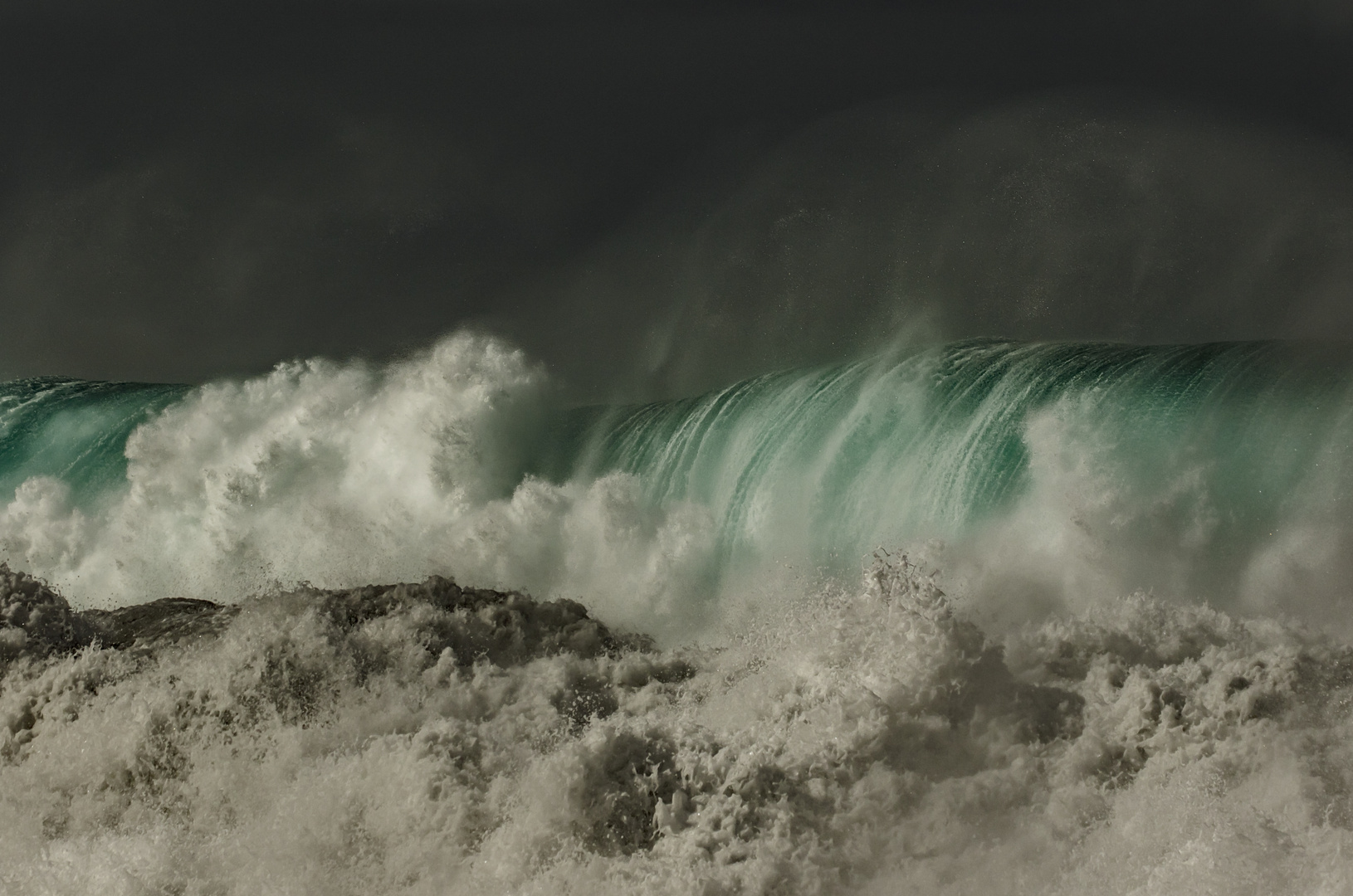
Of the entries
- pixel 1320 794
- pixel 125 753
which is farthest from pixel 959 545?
pixel 125 753

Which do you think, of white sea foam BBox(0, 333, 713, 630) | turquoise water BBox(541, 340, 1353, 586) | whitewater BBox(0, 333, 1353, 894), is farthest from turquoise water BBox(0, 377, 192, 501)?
whitewater BBox(0, 333, 1353, 894)

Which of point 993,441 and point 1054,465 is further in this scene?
point 993,441

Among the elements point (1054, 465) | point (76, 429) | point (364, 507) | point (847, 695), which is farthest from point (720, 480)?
point (76, 429)

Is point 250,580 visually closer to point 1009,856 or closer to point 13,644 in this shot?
point 13,644

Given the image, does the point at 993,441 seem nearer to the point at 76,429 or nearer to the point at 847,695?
the point at 847,695

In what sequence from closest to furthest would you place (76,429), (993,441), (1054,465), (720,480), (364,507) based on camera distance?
(1054,465) → (993,441) → (720,480) → (364,507) → (76,429)

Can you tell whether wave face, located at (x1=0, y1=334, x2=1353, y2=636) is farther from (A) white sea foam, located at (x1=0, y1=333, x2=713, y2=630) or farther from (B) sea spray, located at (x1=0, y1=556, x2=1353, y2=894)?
(B) sea spray, located at (x1=0, y1=556, x2=1353, y2=894)

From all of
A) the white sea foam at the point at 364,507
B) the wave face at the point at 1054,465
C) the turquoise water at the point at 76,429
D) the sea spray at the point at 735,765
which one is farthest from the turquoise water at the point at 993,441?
the turquoise water at the point at 76,429
